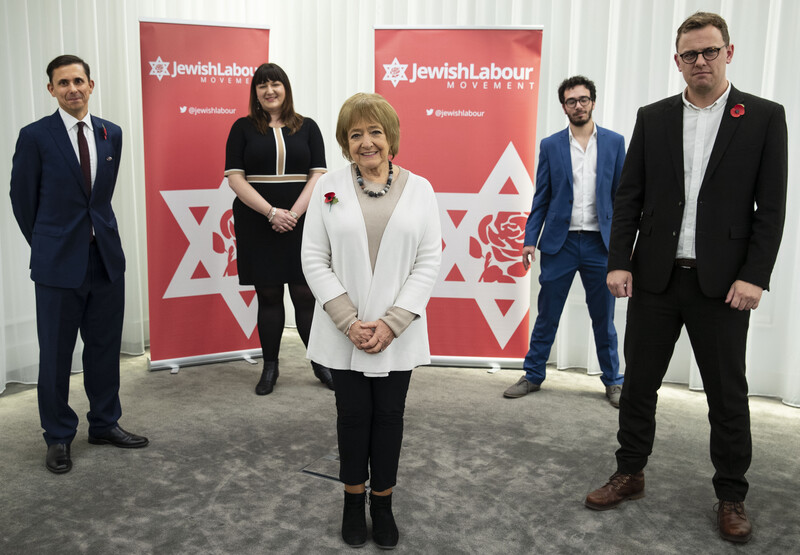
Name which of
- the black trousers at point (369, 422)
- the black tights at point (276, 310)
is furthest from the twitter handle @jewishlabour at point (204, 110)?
the black trousers at point (369, 422)

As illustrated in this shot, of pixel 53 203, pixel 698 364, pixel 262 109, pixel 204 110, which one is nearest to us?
pixel 698 364

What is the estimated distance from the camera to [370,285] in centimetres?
217

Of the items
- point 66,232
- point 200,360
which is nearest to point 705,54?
point 66,232

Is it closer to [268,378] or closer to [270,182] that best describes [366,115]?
[270,182]

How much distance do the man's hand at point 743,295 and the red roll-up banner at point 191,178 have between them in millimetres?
2936

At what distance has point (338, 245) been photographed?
7.11 feet

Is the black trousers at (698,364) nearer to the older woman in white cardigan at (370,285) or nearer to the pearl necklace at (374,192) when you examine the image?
the older woman in white cardigan at (370,285)

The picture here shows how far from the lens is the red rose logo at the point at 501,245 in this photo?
4223 mm

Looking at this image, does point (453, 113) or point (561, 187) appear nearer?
point (561, 187)

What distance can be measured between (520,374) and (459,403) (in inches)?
28.5

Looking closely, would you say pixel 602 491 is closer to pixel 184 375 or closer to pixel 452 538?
pixel 452 538

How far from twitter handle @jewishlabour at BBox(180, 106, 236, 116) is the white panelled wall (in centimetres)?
59

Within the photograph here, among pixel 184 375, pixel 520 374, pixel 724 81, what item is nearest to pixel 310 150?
pixel 184 375

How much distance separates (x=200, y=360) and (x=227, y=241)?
2.43 feet
